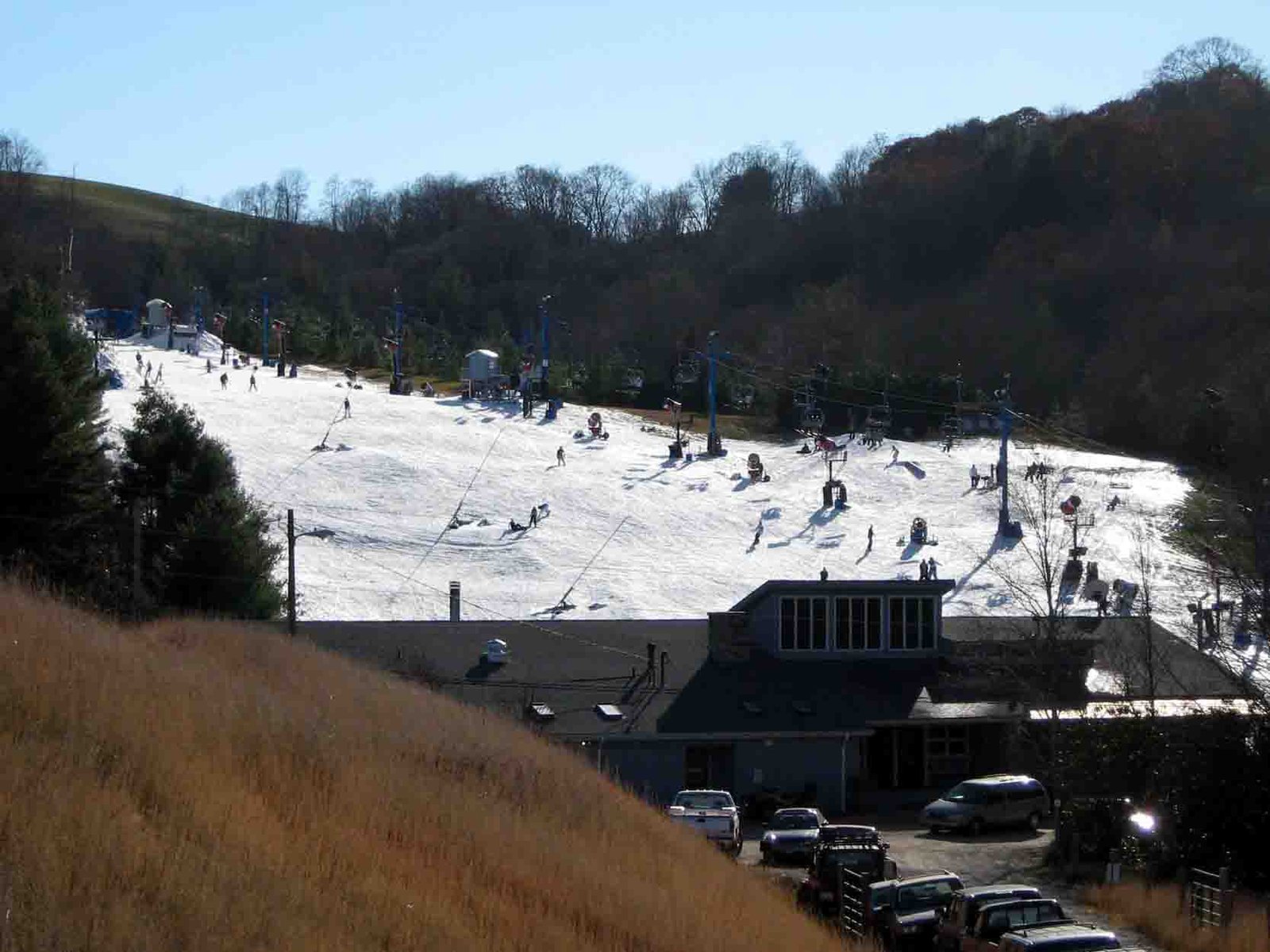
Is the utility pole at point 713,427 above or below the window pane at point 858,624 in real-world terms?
above

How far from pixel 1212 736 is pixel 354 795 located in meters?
14.7

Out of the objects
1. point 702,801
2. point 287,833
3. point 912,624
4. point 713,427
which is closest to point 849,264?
point 713,427

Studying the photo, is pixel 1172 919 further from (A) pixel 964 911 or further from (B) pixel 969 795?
(B) pixel 969 795

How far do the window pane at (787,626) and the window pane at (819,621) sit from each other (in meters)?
0.44

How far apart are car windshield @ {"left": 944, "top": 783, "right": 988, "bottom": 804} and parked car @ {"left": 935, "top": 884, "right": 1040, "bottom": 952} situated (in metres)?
9.01

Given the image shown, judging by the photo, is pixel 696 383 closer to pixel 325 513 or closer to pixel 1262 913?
pixel 325 513

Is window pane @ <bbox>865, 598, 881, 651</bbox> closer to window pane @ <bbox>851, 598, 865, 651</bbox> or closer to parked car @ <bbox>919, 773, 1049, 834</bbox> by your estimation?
window pane @ <bbox>851, 598, 865, 651</bbox>

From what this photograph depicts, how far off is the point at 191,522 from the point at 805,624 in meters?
11.8

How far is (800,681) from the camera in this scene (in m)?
30.2

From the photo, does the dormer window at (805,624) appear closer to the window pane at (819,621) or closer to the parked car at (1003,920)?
the window pane at (819,621)

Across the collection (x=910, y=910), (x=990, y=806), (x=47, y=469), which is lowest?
(x=990, y=806)

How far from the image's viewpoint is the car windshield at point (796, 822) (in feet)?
75.6

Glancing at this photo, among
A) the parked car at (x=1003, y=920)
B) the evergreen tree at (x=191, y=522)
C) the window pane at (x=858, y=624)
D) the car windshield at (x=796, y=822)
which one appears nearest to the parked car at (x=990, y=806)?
the car windshield at (x=796, y=822)

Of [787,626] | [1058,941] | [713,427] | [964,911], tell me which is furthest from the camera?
[713,427]
